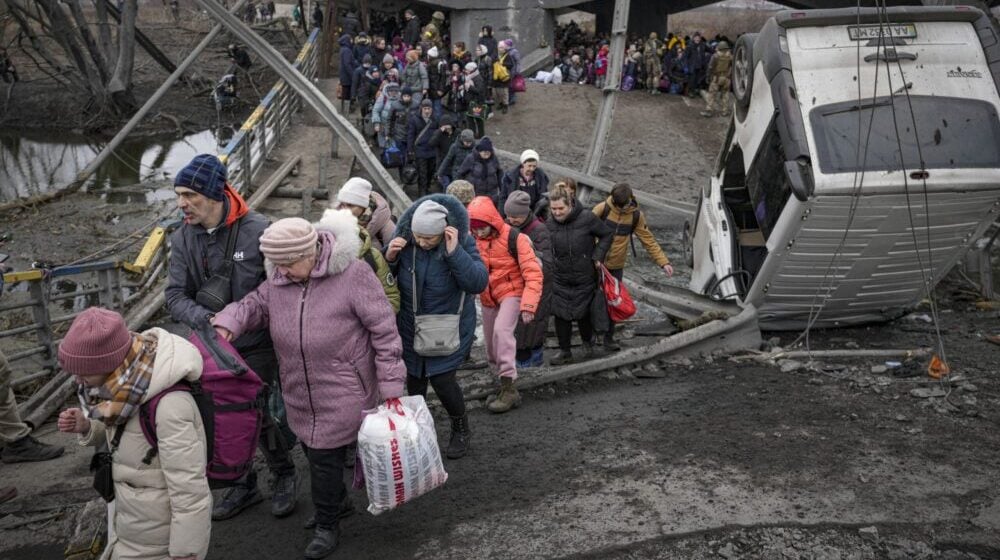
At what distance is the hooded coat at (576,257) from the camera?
7273 millimetres

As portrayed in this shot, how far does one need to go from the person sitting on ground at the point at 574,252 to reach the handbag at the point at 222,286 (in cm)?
332

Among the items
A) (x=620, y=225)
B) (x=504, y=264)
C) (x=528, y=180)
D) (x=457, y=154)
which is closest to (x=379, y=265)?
Result: (x=504, y=264)

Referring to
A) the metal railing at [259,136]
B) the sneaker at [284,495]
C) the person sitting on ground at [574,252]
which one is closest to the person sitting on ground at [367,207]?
the sneaker at [284,495]

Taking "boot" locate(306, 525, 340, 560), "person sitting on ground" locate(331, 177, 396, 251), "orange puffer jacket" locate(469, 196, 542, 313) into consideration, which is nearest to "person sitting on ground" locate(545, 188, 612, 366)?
"orange puffer jacket" locate(469, 196, 542, 313)

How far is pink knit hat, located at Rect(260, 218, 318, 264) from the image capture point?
3.84 metres

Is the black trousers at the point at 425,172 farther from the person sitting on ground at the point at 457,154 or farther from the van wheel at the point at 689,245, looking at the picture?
the van wheel at the point at 689,245

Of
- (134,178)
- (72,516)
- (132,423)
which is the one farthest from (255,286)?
(134,178)

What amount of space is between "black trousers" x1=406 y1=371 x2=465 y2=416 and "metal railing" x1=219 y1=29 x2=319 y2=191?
6.60m

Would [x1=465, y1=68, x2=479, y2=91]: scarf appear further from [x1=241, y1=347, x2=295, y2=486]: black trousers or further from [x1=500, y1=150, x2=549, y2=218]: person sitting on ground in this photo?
[x1=241, y1=347, x2=295, y2=486]: black trousers

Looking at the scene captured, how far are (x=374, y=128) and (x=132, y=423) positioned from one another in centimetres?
1403

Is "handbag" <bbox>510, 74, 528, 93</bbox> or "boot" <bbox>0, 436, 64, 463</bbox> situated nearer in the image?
"boot" <bbox>0, 436, 64, 463</bbox>

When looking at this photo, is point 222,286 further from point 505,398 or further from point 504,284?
point 505,398

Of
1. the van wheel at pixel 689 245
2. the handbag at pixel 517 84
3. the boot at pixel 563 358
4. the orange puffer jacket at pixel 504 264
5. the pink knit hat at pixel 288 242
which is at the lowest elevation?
the boot at pixel 563 358

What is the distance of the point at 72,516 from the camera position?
4.95m
